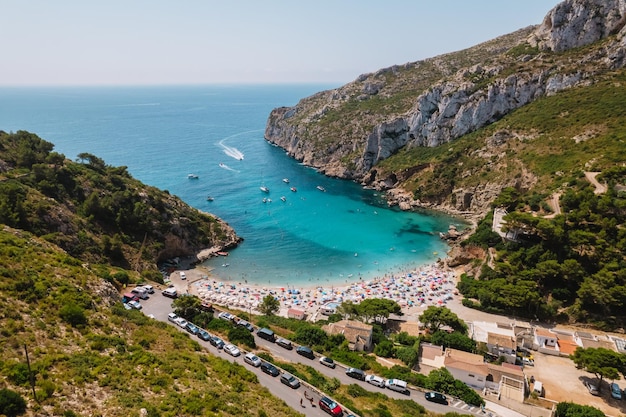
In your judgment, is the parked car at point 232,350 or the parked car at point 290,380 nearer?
the parked car at point 290,380

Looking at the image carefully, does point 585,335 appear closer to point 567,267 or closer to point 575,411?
point 567,267

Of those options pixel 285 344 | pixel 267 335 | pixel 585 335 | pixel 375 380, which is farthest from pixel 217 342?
pixel 585 335

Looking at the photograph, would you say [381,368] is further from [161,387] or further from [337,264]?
[337,264]

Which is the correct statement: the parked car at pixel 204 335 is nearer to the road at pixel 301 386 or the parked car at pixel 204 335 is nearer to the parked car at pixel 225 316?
the road at pixel 301 386

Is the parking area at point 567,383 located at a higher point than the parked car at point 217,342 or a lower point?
lower

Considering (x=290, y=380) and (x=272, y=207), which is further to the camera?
(x=272, y=207)

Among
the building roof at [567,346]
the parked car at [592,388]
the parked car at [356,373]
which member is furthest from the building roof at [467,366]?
the building roof at [567,346]
